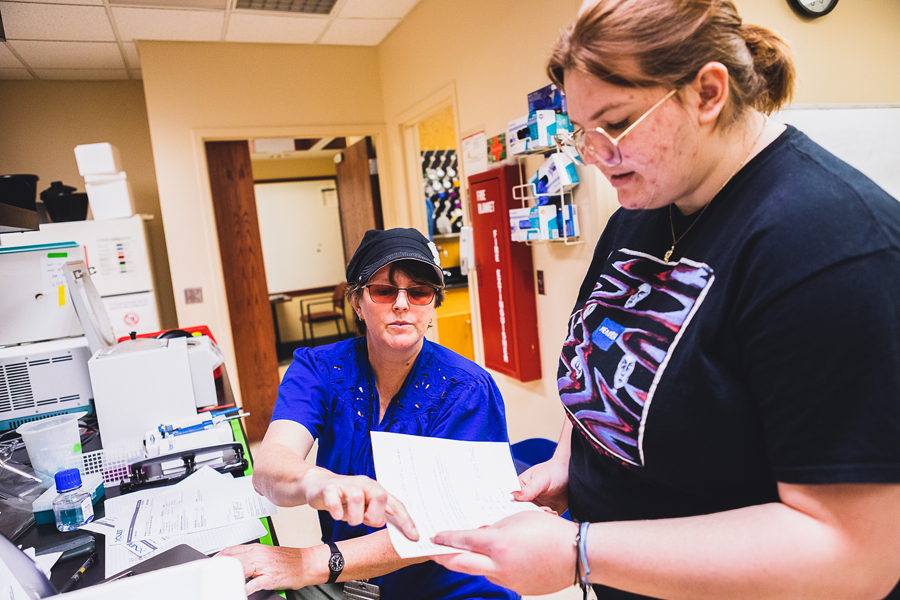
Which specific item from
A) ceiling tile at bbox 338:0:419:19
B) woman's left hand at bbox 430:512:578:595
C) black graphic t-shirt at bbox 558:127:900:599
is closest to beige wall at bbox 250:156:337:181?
ceiling tile at bbox 338:0:419:19

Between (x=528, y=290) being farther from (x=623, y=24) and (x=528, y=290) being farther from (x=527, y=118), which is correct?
(x=623, y=24)

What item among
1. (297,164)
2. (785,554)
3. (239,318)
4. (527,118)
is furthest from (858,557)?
(297,164)

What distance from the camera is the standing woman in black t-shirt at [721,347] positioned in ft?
1.82

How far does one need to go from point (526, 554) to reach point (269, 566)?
626 mm

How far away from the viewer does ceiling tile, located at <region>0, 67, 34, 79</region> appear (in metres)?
4.01

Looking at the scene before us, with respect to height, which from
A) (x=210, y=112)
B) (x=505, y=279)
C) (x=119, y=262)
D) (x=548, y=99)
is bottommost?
(x=505, y=279)

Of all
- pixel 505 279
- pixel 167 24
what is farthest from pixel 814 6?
pixel 167 24

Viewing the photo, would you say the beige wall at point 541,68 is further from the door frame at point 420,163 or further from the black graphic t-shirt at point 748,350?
the black graphic t-shirt at point 748,350

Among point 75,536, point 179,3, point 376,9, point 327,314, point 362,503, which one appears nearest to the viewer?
point 362,503

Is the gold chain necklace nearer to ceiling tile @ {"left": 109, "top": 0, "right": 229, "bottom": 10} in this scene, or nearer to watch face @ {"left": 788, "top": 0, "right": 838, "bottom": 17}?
watch face @ {"left": 788, "top": 0, "right": 838, "bottom": 17}

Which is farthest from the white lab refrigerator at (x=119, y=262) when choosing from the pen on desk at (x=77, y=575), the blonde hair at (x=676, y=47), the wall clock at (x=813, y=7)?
the wall clock at (x=813, y=7)

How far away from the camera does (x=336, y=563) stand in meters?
1.13

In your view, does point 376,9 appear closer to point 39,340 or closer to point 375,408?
point 39,340

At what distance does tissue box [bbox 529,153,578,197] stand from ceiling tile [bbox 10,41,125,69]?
327 cm
